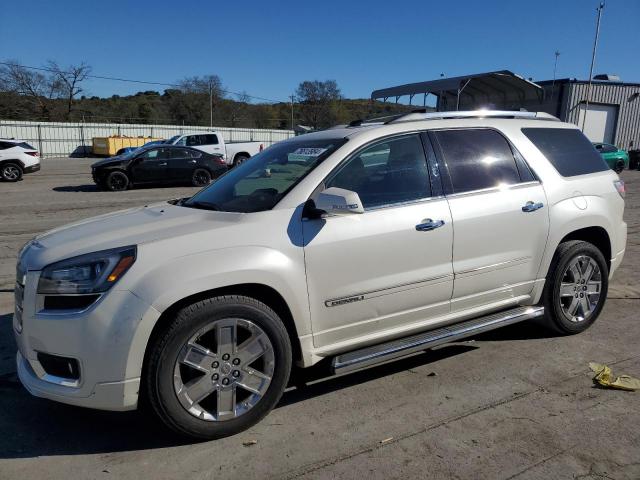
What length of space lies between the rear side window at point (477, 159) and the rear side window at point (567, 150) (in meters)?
0.39

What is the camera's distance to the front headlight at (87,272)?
2.72 m

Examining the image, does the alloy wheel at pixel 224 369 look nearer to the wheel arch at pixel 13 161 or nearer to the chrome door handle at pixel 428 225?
the chrome door handle at pixel 428 225

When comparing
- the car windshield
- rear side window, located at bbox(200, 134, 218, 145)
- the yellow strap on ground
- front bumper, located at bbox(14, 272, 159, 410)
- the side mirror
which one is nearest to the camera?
front bumper, located at bbox(14, 272, 159, 410)

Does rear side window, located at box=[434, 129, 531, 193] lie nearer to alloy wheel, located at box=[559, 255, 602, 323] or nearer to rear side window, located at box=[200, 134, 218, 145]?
alloy wheel, located at box=[559, 255, 602, 323]

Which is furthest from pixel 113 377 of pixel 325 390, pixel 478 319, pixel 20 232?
pixel 20 232

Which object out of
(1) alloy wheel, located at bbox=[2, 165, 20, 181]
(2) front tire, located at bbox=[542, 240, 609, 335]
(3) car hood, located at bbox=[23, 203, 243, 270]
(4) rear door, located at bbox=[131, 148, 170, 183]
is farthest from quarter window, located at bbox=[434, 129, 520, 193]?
(1) alloy wheel, located at bbox=[2, 165, 20, 181]

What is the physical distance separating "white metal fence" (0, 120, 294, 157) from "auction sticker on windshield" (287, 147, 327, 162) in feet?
130

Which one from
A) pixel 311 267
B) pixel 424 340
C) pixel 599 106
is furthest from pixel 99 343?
pixel 599 106

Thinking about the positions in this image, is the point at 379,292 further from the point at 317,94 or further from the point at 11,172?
the point at 317,94

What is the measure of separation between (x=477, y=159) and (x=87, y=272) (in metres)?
2.82

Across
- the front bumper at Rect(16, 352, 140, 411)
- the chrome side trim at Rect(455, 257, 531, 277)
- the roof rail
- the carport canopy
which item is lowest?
the front bumper at Rect(16, 352, 140, 411)

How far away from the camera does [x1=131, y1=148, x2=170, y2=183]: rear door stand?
17.8 metres

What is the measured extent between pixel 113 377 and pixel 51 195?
15.2m

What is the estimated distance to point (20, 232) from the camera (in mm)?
9508
